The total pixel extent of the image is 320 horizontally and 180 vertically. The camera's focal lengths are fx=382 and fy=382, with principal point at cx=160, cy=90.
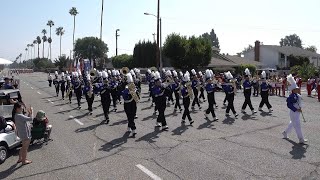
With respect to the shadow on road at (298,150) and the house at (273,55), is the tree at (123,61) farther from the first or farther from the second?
the shadow on road at (298,150)

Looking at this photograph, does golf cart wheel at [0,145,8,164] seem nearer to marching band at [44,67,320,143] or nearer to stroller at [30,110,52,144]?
stroller at [30,110,52,144]

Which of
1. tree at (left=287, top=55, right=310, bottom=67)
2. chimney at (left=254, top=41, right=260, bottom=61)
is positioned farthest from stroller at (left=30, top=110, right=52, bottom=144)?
chimney at (left=254, top=41, right=260, bottom=61)

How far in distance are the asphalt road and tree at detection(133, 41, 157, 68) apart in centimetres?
4597

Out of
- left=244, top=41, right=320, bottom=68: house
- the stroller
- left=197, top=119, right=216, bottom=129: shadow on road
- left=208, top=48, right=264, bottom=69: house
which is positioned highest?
left=244, top=41, right=320, bottom=68: house

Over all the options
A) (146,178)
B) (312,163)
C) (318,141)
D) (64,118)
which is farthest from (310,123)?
(64,118)

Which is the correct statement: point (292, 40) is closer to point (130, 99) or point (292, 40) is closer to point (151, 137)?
point (130, 99)

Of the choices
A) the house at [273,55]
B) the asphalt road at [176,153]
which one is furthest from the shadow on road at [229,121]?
the house at [273,55]

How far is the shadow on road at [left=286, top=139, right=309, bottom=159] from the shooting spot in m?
8.80

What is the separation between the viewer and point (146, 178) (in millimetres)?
7348

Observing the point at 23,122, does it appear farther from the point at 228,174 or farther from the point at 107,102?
the point at 107,102

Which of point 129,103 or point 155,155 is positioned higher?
point 129,103

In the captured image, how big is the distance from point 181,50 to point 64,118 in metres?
33.3

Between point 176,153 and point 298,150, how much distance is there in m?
3.01

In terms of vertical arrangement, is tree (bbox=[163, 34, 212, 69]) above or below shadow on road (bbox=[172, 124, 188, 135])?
above
